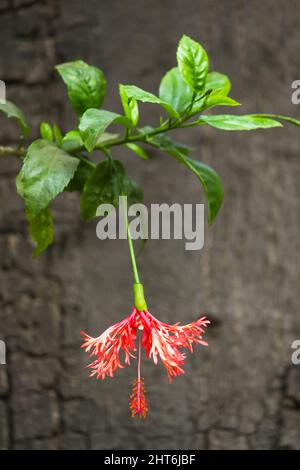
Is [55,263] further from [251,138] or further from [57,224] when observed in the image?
[251,138]

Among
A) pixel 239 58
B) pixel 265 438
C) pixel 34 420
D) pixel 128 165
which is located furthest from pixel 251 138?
pixel 34 420

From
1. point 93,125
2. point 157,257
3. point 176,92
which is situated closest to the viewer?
point 93,125

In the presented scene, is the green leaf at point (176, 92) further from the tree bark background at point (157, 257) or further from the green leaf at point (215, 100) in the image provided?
the tree bark background at point (157, 257)

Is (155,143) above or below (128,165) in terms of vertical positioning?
below

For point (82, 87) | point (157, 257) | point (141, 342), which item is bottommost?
point (141, 342)

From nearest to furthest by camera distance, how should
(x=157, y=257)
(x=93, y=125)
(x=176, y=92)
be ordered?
(x=93, y=125) < (x=176, y=92) < (x=157, y=257)

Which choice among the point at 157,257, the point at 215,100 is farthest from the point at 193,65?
the point at 157,257

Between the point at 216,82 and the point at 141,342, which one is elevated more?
the point at 216,82

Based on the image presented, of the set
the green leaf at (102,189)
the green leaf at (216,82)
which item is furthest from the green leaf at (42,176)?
the green leaf at (216,82)

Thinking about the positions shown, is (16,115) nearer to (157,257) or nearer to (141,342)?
(141,342)
